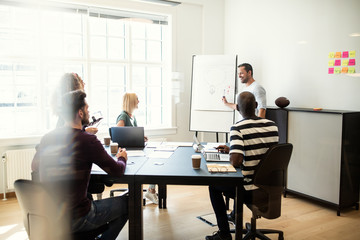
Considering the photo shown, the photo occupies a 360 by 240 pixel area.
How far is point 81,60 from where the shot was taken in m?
4.58

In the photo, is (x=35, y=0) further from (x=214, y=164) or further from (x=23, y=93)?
(x=214, y=164)

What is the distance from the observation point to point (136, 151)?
2.99 metres

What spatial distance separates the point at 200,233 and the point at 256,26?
11.0ft

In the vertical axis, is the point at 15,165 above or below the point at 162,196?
above

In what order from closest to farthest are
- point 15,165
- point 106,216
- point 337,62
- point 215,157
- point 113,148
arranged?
point 106,216, point 215,157, point 113,148, point 337,62, point 15,165

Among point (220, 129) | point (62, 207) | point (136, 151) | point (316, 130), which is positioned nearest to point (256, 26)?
point (220, 129)

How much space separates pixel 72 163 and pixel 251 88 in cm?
300

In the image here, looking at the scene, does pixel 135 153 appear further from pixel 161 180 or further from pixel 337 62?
pixel 337 62

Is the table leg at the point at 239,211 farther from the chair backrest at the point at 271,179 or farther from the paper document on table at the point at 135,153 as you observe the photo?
the paper document on table at the point at 135,153

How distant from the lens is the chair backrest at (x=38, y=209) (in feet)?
5.47

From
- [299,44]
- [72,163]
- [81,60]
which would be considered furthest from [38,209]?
[299,44]

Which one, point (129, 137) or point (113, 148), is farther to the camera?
point (129, 137)

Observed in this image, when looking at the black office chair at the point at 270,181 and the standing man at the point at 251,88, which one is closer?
the black office chair at the point at 270,181

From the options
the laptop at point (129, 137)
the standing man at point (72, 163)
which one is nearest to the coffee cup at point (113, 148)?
the laptop at point (129, 137)
